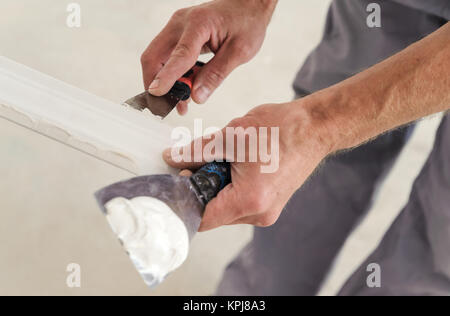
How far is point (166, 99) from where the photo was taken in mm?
901

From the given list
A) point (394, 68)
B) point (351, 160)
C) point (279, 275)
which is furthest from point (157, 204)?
point (279, 275)

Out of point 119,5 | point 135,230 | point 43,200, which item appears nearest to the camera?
point 135,230

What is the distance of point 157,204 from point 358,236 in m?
1.09

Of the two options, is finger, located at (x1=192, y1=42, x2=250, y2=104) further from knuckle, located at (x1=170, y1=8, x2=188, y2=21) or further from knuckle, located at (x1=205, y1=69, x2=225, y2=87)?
knuckle, located at (x1=170, y1=8, x2=188, y2=21)

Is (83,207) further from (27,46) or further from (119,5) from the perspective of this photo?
(119,5)

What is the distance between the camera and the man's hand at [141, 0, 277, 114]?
3.10ft

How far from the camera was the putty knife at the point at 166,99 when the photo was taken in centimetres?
88

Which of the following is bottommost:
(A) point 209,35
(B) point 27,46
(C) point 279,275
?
(C) point 279,275

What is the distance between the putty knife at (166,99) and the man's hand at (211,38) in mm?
22

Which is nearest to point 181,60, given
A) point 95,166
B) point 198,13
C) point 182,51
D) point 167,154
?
point 182,51

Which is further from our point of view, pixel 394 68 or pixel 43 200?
pixel 43 200

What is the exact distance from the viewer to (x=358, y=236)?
155 cm

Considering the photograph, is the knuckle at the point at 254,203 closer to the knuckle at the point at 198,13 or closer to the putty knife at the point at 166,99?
the putty knife at the point at 166,99

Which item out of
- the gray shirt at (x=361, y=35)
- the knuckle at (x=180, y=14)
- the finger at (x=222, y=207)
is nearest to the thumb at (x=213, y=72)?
the knuckle at (x=180, y=14)
